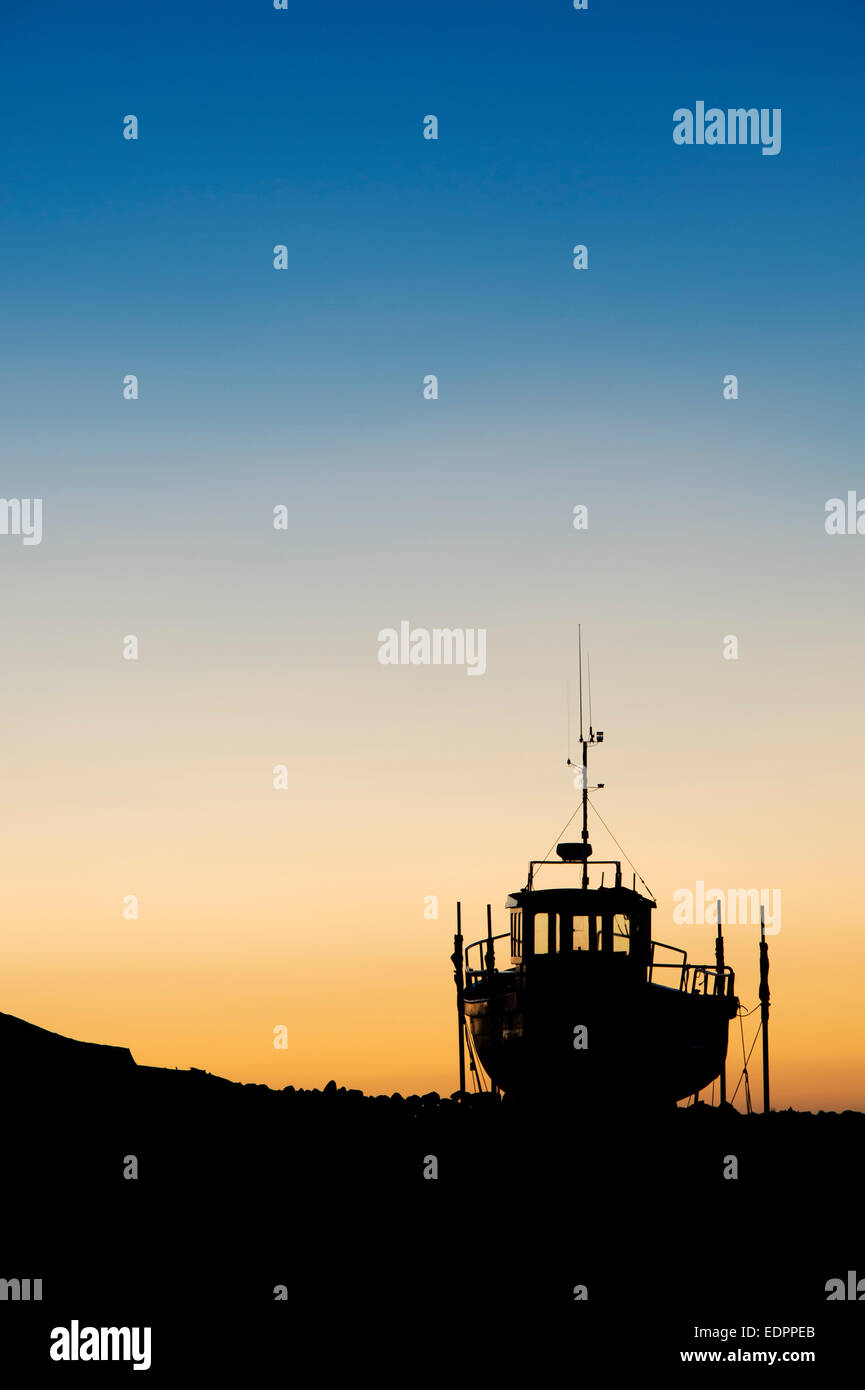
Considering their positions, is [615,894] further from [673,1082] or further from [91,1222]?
[91,1222]

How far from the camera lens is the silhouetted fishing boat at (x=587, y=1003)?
49.3 meters

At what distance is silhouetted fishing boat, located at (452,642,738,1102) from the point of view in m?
49.3

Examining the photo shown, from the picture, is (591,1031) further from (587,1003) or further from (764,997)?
(764,997)

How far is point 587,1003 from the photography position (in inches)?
1934

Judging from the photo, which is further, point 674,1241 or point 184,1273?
point 674,1241

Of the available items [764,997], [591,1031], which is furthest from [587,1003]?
[764,997]
